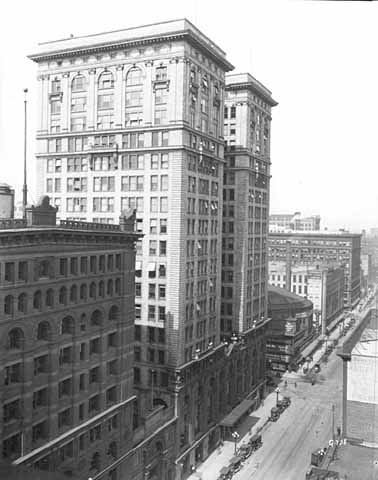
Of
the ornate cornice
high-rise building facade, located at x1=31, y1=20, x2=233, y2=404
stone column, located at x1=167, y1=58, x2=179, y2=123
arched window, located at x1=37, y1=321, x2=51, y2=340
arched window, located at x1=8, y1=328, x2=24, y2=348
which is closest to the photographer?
arched window, located at x1=8, y1=328, x2=24, y2=348

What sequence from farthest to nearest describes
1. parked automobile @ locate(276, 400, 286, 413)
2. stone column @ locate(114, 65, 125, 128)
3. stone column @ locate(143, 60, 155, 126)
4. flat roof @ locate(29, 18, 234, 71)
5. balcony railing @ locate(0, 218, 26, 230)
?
parked automobile @ locate(276, 400, 286, 413) → stone column @ locate(114, 65, 125, 128) → stone column @ locate(143, 60, 155, 126) → flat roof @ locate(29, 18, 234, 71) → balcony railing @ locate(0, 218, 26, 230)

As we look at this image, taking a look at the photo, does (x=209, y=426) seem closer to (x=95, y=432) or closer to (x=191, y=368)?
(x=191, y=368)

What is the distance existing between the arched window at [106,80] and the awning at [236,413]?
32.9m

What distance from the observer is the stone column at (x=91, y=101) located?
152 ft

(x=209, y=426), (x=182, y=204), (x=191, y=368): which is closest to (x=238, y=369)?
(x=209, y=426)

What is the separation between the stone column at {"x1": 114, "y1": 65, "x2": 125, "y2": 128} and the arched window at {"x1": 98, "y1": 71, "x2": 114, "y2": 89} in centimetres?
56

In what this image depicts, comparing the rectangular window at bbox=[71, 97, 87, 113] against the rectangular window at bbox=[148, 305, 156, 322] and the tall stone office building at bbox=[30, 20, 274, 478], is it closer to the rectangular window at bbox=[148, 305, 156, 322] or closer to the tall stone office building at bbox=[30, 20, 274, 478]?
the tall stone office building at bbox=[30, 20, 274, 478]

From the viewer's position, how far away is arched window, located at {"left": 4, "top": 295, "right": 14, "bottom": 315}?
25.8 meters

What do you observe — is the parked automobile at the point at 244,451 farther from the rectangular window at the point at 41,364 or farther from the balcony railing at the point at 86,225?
the rectangular window at the point at 41,364

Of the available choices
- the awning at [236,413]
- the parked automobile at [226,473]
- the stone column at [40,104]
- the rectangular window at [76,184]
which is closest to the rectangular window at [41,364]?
the rectangular window at [76,184]

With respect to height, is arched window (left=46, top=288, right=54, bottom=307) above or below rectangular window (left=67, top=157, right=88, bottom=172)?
below

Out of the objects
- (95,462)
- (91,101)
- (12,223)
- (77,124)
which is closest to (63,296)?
(12,223)

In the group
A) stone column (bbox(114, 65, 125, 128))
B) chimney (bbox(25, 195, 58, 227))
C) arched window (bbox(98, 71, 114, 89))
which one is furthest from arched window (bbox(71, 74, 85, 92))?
chimney (bbox(25, 195, 58, 227))

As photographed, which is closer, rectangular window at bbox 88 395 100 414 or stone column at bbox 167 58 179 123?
rectangular window at bbox 88 395 100 414
